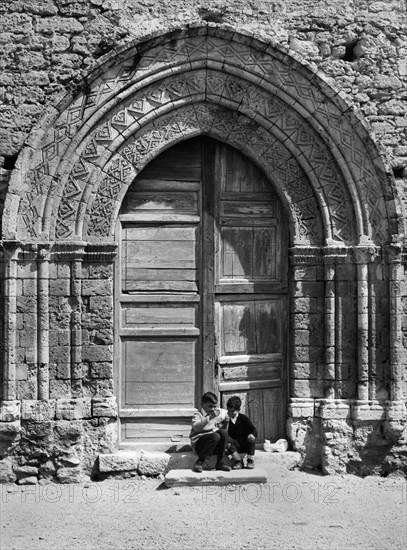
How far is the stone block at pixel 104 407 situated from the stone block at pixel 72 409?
6cm

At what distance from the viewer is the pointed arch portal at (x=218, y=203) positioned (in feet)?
21.5

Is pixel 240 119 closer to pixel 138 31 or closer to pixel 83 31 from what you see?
pixel 138 31

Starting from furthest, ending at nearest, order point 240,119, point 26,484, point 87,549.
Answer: point 240,119 < point 26,484 < point 87,549

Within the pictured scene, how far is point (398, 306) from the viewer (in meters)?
6.82

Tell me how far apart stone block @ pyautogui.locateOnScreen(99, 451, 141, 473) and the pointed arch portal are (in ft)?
1.91

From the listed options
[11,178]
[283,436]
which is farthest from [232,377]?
[11,178]

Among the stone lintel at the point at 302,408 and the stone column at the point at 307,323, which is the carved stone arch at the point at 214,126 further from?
the stone lintel at the point at 302,408

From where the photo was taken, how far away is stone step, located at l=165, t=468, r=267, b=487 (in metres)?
6.30

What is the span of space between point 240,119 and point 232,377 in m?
2.57

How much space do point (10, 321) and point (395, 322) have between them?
366 centimetres

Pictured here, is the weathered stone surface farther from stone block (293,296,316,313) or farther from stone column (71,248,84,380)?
stone column (71,248,84,380)

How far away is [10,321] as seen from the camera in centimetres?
648

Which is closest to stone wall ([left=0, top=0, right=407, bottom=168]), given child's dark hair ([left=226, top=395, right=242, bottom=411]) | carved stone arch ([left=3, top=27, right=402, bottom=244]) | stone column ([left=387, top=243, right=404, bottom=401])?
carved stone arch ([left=3, top=27, right=402, bottom=244])

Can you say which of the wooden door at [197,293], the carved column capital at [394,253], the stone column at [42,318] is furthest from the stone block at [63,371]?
the carved column capital at [394,253]
